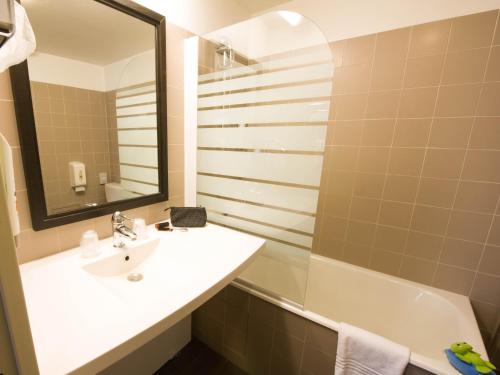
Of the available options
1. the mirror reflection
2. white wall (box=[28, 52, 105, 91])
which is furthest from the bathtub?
white wall (box=[28, 52, 105, 91])

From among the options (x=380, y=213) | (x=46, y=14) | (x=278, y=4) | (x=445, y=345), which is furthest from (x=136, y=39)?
(x=445, y=345)

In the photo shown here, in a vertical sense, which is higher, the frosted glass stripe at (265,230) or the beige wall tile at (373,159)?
the beige wall tile at (373,159)

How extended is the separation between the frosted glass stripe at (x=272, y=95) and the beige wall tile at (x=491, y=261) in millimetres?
1350

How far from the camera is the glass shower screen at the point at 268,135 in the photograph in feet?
3.57

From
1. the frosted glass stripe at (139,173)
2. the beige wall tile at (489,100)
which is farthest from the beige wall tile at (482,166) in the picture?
the frosted glass stripe at (139,173)

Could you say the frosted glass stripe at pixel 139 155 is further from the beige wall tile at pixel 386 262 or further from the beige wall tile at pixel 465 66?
the beige wall tile at pixel 465 66

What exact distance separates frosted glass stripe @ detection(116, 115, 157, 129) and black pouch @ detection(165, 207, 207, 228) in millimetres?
495

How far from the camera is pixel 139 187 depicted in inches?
50.1

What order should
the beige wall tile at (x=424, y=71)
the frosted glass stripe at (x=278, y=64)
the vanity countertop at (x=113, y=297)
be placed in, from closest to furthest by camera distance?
the vanity countertop at (x=113, y=297) < the frosted glass stripe at (x=278, y=64) < the beige wall tile at (x=424, y=71)

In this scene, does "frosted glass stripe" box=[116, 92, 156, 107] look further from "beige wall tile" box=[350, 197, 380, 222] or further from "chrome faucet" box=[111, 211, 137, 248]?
"beige wall tile" box=[350, 197, 380, 222]

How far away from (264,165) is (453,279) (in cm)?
143

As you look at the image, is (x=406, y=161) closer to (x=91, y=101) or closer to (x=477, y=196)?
(x=477, y=196)

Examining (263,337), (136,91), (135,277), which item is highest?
(136,91)

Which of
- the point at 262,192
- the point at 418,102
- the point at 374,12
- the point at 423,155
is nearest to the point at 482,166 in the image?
the point at 423,155
